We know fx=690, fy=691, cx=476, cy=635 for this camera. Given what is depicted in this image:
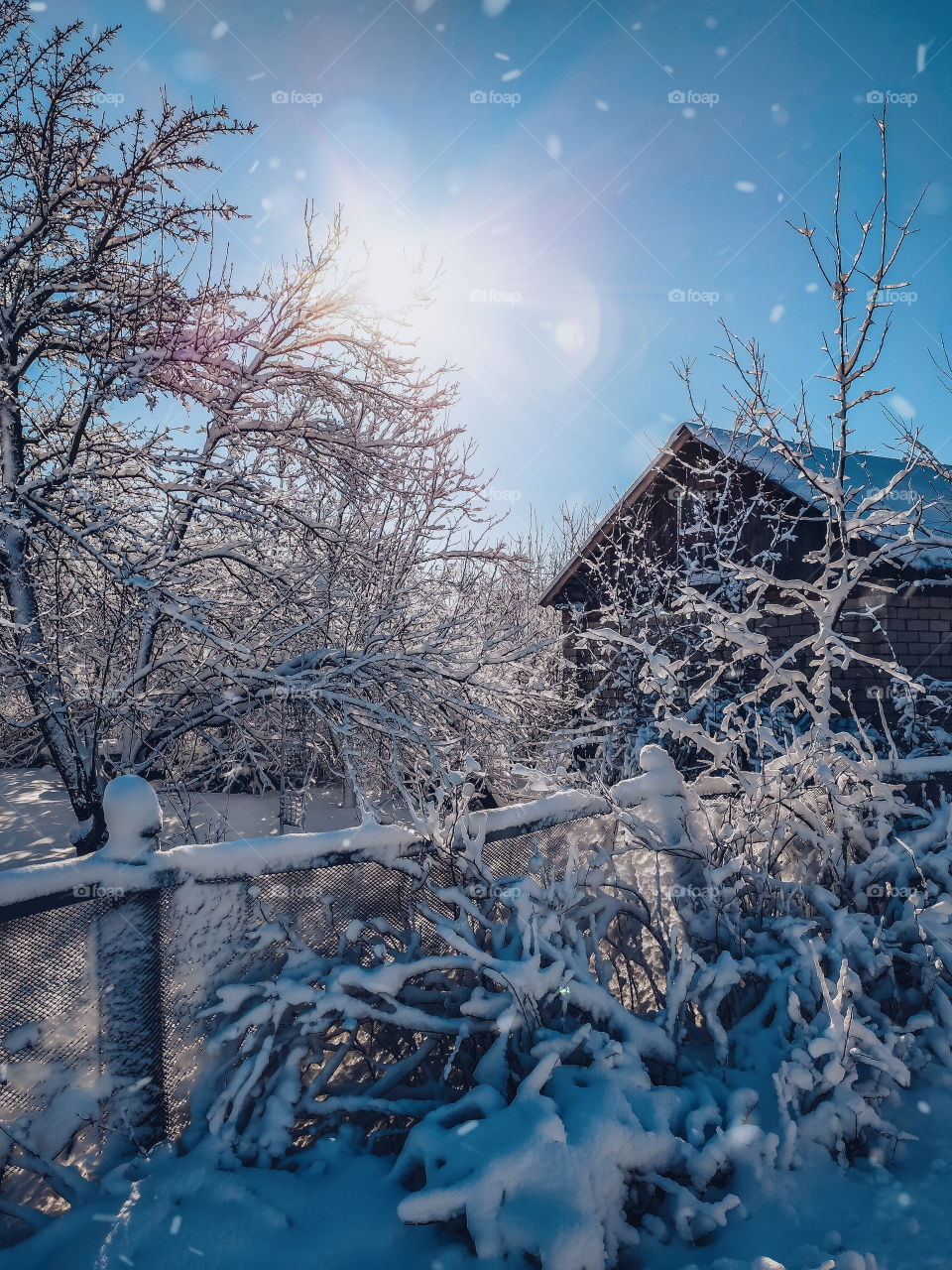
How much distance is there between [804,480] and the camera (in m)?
9.74

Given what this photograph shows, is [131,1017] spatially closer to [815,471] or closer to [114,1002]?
[114,1002]

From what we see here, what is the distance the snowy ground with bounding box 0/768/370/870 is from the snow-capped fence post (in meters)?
2.93

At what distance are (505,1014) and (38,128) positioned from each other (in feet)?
25.0

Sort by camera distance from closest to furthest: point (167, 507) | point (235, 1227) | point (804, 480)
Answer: point (235, 1227) < point (167, 507) < point (804, 480)

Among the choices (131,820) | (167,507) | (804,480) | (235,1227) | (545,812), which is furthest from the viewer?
(804,480)

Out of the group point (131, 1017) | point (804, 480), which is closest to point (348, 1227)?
point (131, 1017)

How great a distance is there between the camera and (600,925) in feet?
10.1

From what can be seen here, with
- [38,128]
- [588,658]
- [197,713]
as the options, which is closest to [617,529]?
[588,658]

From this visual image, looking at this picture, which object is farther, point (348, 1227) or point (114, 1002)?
point (114, 1002)

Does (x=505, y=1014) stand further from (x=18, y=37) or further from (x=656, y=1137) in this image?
(x=18, y=37)

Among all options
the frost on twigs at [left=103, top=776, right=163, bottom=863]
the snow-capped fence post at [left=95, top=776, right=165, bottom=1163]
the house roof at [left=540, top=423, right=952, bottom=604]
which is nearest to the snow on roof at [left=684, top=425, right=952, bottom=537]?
the house roof at [left=540, top=423, right=952, bottom=604]

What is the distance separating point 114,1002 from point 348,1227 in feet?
3.24

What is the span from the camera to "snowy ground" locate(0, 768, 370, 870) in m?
5.99

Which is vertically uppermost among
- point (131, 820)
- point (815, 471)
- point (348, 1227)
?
point (815, 471)
